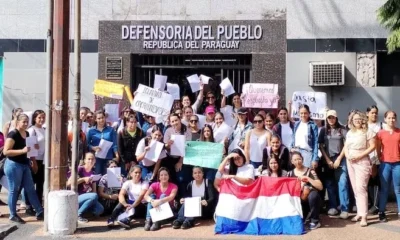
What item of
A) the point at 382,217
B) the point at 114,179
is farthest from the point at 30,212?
the point at 382,217

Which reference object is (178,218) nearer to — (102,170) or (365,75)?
(102,170)

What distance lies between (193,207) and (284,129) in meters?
2.20

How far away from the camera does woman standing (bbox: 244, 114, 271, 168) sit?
9375 millimetres

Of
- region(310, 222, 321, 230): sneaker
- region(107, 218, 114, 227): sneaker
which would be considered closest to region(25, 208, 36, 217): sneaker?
region(107, 218, 114, 227): sneaker

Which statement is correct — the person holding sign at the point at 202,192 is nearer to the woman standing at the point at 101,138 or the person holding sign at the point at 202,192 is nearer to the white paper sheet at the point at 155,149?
the white paper sheet at the point at 155,149

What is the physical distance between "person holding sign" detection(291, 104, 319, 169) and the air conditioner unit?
117 inches

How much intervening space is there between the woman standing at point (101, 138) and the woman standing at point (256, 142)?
237cm

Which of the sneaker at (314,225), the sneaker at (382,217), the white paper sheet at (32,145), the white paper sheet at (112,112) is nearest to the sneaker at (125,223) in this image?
the white paper sheet at (32,145)

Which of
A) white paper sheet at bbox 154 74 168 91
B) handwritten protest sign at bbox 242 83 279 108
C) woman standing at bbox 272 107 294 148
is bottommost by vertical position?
woman standing at bbox 272 107 294 148

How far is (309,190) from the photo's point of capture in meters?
8.94

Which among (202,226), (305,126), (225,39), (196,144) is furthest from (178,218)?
(225,39)

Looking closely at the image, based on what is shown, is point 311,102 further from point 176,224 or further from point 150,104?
point 176,224

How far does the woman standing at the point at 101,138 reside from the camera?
10062 mm

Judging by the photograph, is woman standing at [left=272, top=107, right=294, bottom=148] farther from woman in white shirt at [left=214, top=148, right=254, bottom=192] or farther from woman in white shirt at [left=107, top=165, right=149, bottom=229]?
woman in white shirt at [left=107, top=165, right=149, bottom=229]
